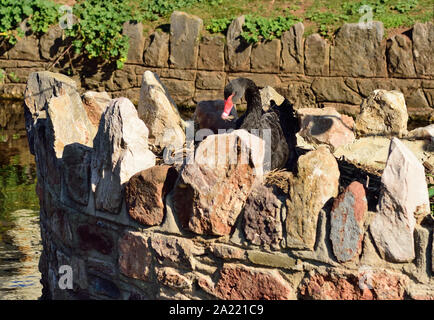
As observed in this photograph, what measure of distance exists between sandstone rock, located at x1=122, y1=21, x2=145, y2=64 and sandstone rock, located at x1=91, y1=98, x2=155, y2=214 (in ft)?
22.4

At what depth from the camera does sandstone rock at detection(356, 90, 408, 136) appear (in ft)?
16.3

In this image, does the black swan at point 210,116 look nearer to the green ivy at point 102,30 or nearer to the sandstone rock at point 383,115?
the sandstone rock at point 383,115

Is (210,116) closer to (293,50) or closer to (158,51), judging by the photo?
(293,50)

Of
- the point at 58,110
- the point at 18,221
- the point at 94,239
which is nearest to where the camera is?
the point at 94,239

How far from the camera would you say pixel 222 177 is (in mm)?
3324

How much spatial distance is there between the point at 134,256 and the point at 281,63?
6516mm

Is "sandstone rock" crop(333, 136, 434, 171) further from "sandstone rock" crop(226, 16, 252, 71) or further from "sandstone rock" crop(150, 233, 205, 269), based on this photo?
"sandstone rock" crop(226, 16, 252, 71)

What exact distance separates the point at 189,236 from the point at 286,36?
6595 millimetres

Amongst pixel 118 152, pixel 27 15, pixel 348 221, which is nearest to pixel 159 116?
pixel 118 152

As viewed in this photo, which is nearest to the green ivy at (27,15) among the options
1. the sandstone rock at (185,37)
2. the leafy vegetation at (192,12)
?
the leafy vegetation at (192,12)

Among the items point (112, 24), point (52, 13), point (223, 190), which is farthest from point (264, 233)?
point (52, 13)

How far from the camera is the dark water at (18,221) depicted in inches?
193

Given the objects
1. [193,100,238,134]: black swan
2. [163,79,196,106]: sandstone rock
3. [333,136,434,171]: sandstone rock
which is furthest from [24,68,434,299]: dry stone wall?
[163,79,196,106]: sandstone rock

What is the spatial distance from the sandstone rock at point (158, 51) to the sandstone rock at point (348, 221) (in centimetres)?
751
